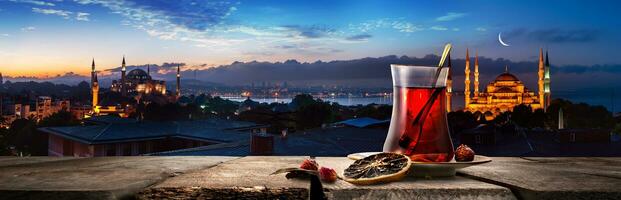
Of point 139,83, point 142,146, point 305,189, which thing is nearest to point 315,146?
point 142,146

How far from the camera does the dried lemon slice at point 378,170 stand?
1.89m

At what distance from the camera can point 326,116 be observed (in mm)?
71312

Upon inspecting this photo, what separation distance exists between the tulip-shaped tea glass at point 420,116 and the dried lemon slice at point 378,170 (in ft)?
0.88

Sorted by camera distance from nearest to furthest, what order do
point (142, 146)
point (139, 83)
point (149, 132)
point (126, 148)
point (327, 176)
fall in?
point (327, 176) → point (126, 148) → point (142, 146) → point (149, 132) → point (139, 83)

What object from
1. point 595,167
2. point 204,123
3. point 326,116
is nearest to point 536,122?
point 326,116

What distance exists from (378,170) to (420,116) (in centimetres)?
53

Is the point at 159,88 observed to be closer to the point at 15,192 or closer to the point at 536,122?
the point at 536,122

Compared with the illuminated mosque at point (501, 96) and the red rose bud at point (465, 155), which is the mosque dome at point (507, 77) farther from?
the red rose bud at point (465, 155)

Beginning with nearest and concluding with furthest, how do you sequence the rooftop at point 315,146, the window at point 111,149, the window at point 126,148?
the rooftop at point 315,146
the window at point 111,149
the window at point 126,148

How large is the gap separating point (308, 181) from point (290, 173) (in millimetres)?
86

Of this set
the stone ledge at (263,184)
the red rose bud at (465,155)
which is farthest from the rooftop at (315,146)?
the red rose bud at (465,155)

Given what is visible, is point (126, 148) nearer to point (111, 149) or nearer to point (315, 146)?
point (111, 149)

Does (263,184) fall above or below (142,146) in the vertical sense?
above

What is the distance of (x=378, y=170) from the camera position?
1.97m
